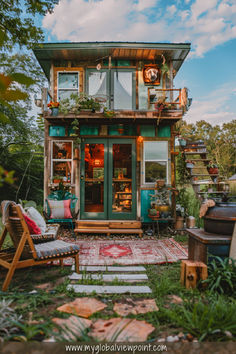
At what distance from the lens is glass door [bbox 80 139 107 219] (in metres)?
6.88

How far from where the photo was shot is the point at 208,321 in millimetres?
1916

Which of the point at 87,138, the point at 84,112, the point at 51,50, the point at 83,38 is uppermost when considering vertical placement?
the point at 83,38

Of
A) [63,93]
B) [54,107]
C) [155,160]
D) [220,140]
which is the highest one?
[220,140]

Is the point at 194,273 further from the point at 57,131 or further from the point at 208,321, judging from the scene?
the point at 57,131

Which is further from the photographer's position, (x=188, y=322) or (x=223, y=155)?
(x=223, y=155)

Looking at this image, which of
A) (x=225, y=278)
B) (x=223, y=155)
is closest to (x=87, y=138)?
(x=225, y=278)

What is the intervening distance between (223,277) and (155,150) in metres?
4.68

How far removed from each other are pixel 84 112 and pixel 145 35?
146 inches

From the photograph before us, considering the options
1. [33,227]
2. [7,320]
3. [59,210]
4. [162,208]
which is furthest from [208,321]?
[59,210]

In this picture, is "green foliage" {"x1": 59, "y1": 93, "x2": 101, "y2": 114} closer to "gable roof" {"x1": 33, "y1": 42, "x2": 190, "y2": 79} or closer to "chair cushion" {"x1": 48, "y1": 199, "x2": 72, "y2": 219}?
"gable roof" {"x1": 33, "y1": 42, "x2": 190, "y2": 79}

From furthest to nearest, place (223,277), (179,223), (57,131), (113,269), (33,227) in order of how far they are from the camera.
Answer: (57,131) → (179,223) → (113,269) → (33,227) → (223,277)

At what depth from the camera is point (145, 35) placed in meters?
7.64

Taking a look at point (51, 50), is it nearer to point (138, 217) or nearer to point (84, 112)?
point (84, 112)

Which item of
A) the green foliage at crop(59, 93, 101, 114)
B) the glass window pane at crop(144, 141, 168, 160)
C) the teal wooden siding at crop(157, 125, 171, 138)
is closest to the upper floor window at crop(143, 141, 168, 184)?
the glass window pane at crop(144, 141, 168, 160)
